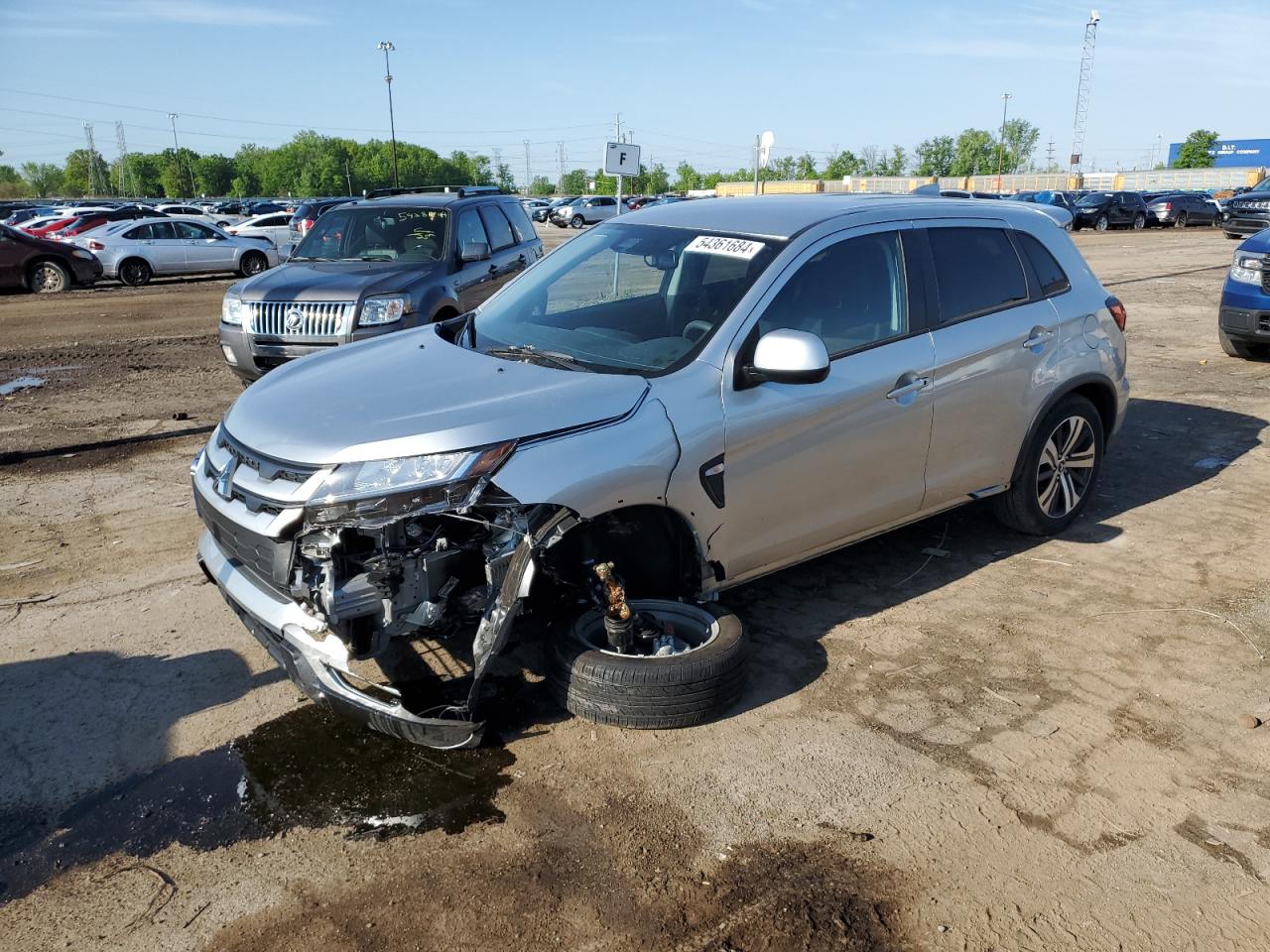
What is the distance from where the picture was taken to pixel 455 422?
343cm

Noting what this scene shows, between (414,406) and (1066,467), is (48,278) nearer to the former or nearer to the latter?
(414,406)

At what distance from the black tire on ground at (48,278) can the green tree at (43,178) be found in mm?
137438

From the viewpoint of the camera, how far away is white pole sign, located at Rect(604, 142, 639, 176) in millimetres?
14617

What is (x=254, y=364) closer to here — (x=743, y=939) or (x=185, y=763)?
(x=185, y=763)

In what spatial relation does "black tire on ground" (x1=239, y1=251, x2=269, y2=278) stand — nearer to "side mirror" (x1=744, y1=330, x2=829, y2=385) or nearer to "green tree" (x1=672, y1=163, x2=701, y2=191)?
"side mirror" (x1=744, y1=330, x2=829, y2=385)

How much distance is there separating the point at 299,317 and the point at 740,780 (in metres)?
6.43

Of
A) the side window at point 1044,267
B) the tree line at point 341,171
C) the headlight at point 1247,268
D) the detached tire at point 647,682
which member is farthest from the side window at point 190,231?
the tree line at point 341,171

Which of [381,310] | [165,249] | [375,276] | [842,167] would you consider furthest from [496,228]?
[842,167]

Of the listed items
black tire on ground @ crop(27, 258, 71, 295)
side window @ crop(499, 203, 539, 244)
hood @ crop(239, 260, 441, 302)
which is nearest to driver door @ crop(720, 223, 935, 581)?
hood @ crop(239, 260, 441, 302)

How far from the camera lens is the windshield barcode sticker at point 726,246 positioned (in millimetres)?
4343

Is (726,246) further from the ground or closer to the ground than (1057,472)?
further from the ground

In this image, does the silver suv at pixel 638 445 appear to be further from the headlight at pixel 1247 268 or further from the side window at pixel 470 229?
the headlight at pixel 1247 268

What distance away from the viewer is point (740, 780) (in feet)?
→ 11.3

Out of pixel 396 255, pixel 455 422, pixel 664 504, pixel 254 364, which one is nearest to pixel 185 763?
pixel 455 422
